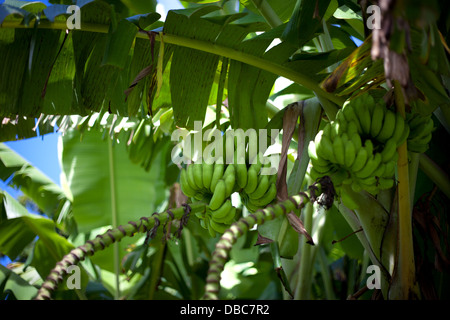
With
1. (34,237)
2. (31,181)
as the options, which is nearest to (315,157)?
(34,237)

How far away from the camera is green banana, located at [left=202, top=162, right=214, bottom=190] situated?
1.14m

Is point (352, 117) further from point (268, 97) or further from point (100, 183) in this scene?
point (100, 183)

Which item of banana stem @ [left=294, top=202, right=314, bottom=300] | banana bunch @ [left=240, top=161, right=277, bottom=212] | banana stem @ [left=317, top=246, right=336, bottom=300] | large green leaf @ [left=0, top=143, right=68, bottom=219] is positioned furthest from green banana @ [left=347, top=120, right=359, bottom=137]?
large green leaf @ [left=0, top=143, right=68, bottom=219]

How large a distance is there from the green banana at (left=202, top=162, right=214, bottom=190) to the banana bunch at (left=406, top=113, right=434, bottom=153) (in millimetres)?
504

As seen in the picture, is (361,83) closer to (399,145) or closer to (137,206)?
(399,145)

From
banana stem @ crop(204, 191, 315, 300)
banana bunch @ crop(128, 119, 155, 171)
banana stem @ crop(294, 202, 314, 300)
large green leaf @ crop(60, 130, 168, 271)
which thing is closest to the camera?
banana stem @ crop(204, 191, 315, 300)

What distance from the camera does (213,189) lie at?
1137 millimetres

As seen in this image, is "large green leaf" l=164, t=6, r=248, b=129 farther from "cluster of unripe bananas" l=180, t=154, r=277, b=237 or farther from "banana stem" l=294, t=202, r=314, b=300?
"banana stem" l=294, t=202, r=314, b=300

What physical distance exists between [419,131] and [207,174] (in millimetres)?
538

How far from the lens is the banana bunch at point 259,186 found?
45.6 inches

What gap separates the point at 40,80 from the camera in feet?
4.79

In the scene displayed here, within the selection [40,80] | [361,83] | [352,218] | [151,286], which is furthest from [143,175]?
[361,83]
